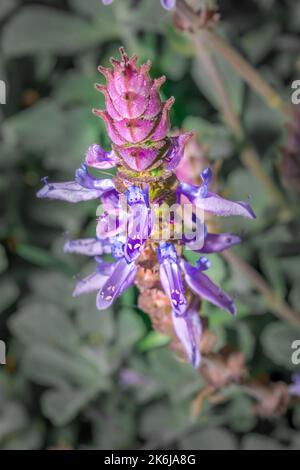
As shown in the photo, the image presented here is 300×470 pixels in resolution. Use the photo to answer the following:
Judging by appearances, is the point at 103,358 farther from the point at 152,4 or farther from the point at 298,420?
the point at 152,4

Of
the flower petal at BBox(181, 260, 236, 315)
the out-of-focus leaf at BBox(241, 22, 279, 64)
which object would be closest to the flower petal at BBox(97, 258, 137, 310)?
the flower petal at BBox(181, 260, 236, 315)

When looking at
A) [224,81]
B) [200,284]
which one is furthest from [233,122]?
[200,284]

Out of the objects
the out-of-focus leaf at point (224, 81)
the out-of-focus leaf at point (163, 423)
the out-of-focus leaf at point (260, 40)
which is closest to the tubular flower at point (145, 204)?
the out-of-focus leaf at point (163, 423)

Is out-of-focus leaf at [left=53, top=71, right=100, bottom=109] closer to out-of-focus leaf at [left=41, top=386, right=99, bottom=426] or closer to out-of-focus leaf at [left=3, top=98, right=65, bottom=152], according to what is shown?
out-of-focus leaf at [left=3, top=98, right=65, bottom=152]

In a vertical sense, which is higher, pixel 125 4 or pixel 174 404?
pixel 125 4

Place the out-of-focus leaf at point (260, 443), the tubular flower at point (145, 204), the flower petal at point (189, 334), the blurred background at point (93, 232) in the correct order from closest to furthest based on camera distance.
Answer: the tubular flower at point (145, 204)
the flower petal at point (189, 334)
the out-of-focus leaf at point (260, 443)
the blurred background at point (93, 232)

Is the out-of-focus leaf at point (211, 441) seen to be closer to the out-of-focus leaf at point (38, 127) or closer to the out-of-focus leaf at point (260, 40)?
the out-of-focus leaf at point (38, 127)

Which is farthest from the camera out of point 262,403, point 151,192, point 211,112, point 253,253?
point 211,112
